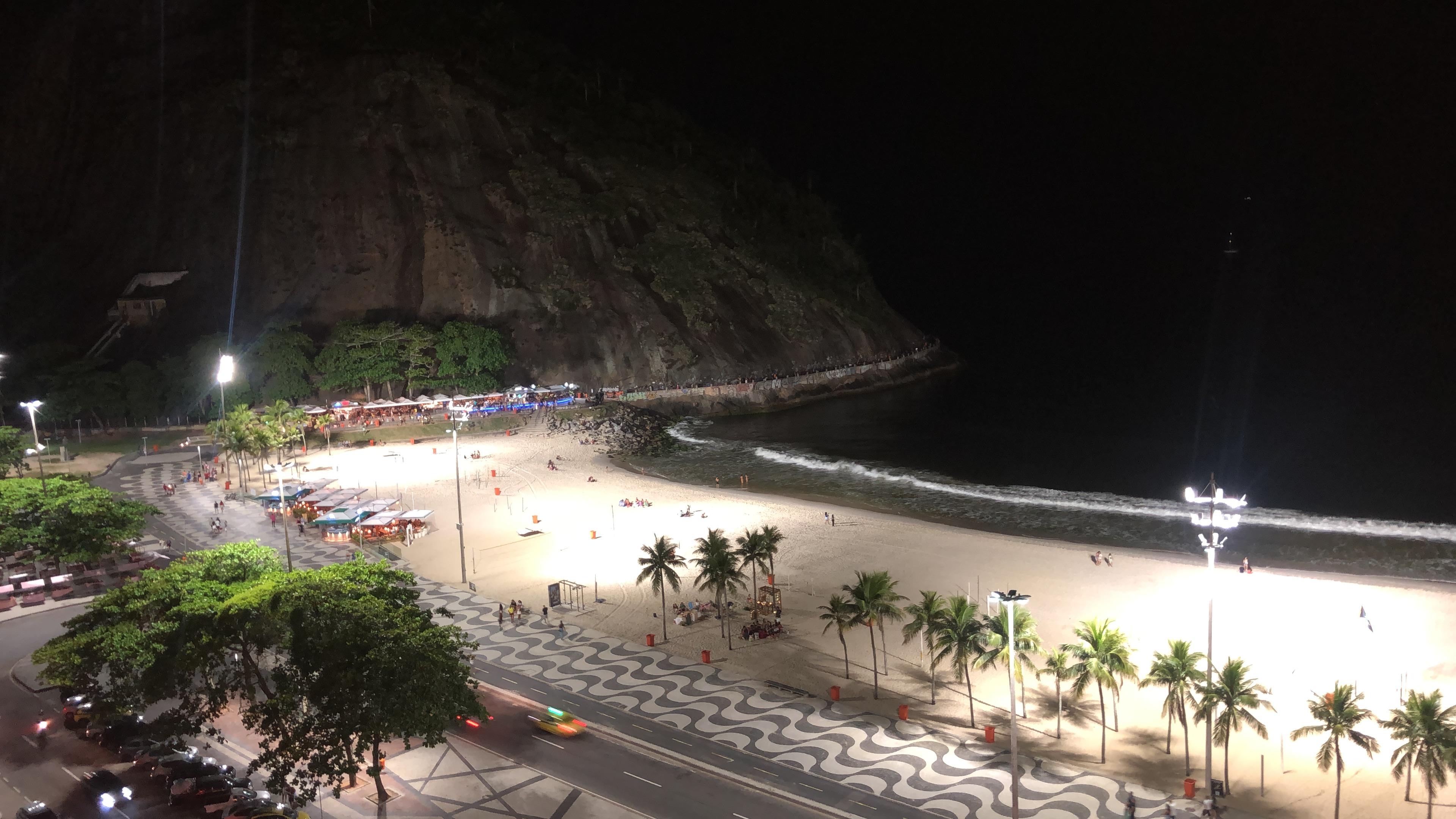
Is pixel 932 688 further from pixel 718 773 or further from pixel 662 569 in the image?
pixel 662 569

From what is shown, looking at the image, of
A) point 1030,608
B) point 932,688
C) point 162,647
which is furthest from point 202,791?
point 1030,608

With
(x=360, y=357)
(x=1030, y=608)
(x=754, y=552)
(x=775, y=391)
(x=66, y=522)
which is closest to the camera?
(x=754, y=552)

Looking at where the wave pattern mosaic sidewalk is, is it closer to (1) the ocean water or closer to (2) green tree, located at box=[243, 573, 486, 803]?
(2) green tree, located at box=[243, 573, 486, 803]

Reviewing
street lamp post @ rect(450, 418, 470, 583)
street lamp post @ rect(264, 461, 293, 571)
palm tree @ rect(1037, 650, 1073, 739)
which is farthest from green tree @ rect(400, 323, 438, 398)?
palm tree @ rect(1037, 650, 1073, 739)

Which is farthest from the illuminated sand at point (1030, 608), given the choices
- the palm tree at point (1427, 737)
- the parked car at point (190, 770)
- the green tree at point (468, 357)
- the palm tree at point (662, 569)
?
the green tree at point (468, 357)

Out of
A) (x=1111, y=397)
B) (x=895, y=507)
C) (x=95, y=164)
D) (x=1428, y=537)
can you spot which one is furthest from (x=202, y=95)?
(x=1428, y=537)

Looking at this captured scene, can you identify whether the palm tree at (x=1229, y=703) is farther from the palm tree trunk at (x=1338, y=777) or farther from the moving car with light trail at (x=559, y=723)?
the moving car with light trail at (x=559, y=723)
